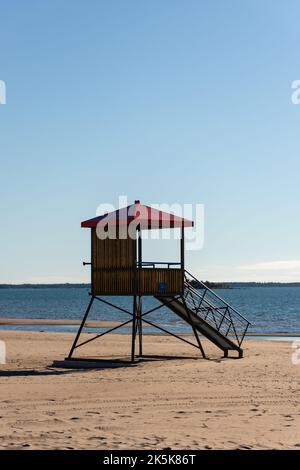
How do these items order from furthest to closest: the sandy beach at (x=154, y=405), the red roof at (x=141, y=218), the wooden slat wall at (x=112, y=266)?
the wooden slat wall at (x=112, y=266) → the red roof at (x=141, y=218) → the sandy beach at (x=154, y=405)

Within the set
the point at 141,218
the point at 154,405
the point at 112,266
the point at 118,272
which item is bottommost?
the point at 154,405

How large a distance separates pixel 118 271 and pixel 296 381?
20.4 feet

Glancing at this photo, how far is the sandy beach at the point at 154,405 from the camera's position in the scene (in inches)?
421

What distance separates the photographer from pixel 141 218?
2078 cm

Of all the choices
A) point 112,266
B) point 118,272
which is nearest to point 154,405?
point 118,272

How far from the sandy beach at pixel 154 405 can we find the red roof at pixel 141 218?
379 cm

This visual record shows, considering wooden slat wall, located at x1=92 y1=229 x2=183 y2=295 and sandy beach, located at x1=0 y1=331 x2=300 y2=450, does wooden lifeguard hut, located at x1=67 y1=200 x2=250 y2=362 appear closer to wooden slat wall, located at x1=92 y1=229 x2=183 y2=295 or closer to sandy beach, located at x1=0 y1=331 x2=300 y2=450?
wooden slat wall, located at x1=92 y1=229 x2=183 y2=295

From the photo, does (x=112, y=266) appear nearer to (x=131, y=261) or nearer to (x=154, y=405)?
(x=131, y=261)

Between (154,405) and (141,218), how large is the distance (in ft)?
25.2

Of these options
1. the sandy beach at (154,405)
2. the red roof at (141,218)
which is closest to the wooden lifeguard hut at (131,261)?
the red roof at (141,218)

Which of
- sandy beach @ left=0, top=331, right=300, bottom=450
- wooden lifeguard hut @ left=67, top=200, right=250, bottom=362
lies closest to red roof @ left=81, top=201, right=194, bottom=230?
wooden lifeguard hut @ left=67, top=200, right=250, bottom=362

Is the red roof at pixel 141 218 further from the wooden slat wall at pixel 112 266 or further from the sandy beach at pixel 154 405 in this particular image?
the sandy beach at pixel 154 405
